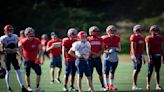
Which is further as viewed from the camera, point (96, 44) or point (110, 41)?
point (110, 41)

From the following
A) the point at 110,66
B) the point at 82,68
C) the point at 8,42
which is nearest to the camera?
the point at 82,68

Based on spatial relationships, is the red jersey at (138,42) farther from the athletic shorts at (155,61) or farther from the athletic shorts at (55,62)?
the athletic shorts at (55,62)

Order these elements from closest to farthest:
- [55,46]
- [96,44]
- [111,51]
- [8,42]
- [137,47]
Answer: [8,42] < [96,44] < [137,47] < [111,51] < [55,46]

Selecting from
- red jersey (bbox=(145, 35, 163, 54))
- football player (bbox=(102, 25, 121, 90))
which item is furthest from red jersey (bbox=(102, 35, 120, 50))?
red jersey (bbox=(145, 35, 163, 54))

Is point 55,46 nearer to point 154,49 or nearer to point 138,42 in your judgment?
point 138,42

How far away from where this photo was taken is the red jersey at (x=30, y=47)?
1966cm

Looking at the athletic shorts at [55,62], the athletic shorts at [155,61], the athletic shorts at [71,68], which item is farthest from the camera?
the athletic shorts at [55,62]

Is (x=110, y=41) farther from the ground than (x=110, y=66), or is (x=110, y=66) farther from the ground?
(x=110, y=41)

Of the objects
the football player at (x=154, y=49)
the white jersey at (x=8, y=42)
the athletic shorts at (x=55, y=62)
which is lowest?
the athletic shorts at (x=55, y=62)

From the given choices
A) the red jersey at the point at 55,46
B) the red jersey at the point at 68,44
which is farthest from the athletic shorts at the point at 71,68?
the red jersey at the point at 55,46

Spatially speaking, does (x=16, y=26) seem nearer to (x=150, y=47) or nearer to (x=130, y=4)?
(x=130, y=4)

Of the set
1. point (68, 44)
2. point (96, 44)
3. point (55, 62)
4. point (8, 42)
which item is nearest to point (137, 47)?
point (96, 44)

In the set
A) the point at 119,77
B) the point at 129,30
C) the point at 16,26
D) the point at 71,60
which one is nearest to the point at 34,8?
the point at 16,26

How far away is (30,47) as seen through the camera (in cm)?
1973
